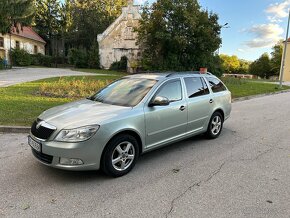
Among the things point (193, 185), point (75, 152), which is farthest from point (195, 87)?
point (75, 152)

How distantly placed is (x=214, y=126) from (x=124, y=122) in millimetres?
2916

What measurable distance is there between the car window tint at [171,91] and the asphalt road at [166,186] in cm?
111

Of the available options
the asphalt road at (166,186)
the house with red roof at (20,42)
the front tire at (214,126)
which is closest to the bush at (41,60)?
the house with red roof at (20,42)

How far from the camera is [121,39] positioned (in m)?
37.9

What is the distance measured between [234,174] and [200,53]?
22.3 meters

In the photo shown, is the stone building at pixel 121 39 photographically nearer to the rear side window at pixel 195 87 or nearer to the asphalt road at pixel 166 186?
the rear side window at pixel 195 87

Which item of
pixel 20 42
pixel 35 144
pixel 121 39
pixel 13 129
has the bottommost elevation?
pixel 13 129

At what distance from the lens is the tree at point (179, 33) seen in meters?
23.8

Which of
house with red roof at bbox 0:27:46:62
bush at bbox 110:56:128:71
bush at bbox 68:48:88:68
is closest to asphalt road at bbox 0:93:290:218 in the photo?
bush at bbox 110:56:128:71

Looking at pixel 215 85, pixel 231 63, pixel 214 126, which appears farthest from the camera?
pixel 231 63

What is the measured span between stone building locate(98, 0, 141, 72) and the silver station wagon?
30.8 meters

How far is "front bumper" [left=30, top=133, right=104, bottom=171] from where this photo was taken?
12.4ft

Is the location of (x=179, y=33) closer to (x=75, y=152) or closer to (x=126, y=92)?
(x=126, y=92)

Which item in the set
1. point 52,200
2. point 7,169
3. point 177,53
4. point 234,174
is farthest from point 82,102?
point 177,53
